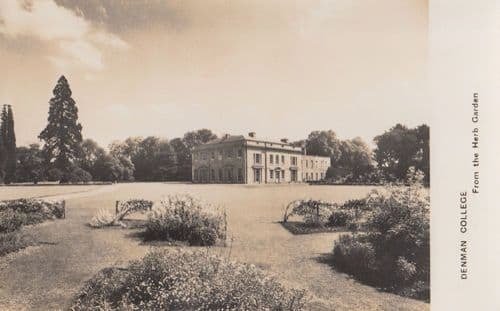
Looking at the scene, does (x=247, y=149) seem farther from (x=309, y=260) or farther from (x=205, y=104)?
(x=309, y=260)

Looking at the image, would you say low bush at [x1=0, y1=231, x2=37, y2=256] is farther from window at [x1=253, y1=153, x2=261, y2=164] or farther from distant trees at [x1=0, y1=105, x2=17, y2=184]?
window at [x1=253, y1=153, x2=261, y2=164]

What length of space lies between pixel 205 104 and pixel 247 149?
0.63 meters

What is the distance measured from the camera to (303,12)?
135 inches

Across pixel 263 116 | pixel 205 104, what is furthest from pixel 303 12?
pixel 205 104

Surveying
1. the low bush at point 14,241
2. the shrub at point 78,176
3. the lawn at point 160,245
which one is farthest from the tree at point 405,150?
the low bush at point 14,241

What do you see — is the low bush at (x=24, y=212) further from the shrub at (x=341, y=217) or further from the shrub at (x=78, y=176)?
the shrub at (x=341, y=217)

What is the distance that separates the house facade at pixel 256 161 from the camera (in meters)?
3.60

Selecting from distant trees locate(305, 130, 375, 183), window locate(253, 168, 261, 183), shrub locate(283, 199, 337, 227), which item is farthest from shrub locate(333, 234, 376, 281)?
window locate(253, 168, 261, 183)

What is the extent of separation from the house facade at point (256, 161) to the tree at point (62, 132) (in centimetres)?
114

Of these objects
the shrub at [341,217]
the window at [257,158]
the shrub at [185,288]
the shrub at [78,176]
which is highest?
the window at [257,158]

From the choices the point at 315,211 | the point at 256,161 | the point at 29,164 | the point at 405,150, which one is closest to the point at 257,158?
the point at 256,161

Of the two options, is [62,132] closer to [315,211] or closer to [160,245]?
[160,245]

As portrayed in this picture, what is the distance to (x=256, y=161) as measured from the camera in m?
3.86

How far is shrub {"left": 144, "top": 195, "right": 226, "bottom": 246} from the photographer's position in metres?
3.43
